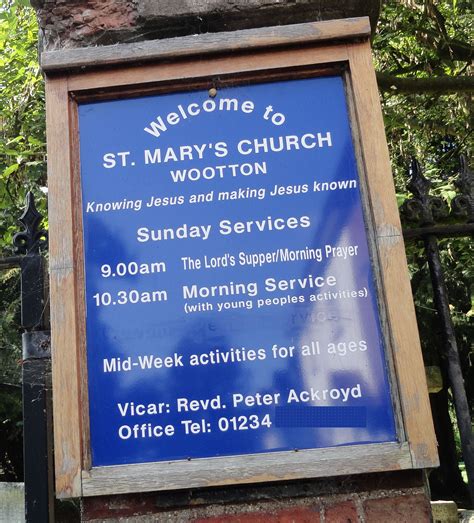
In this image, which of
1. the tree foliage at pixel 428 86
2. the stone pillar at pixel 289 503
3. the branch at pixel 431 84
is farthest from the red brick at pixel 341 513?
the branch at pixel 431 84

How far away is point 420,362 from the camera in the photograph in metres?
1.76

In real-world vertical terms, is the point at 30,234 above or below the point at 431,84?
below

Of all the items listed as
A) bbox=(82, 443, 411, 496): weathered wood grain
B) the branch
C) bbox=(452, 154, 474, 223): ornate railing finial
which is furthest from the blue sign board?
the branch

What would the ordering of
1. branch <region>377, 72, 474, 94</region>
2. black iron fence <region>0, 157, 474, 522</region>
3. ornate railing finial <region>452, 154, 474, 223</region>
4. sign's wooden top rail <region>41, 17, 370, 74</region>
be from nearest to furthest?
sign's wooden top rail <region>41, 17, 370, 74</region>, black iron fence <region>0, 157, 474, 522</region>, ornate railing finial <region>452, 154, 474, 223</region>, branch <region>377, 72, 474, 94</region>

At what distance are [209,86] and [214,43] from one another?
144 millimetres

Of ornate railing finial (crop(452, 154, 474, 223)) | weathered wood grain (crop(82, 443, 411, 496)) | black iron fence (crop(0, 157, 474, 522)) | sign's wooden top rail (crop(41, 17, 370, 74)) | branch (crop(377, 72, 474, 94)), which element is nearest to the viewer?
weathered wood grain (crop(82, 443, 411, 496))

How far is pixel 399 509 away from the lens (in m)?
1.73

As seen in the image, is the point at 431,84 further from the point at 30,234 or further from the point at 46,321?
the point at 46,321

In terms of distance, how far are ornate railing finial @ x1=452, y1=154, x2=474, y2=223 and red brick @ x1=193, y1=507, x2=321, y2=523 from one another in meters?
1.55

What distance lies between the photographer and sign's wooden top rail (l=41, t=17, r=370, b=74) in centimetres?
204

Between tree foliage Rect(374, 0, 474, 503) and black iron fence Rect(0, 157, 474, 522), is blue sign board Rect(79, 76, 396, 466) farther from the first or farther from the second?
tree foliage Rect(374, 0, 474, 503)

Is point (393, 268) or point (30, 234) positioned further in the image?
point (30, 234)

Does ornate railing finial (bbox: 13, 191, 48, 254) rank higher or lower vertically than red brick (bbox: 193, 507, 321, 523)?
higher

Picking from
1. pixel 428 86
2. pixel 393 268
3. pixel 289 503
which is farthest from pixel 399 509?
pixel 428 86
